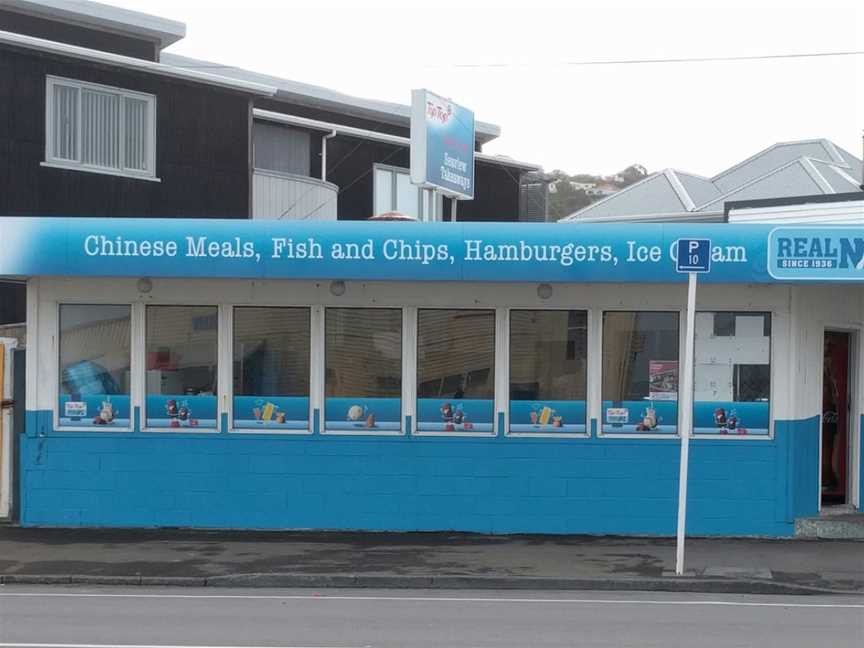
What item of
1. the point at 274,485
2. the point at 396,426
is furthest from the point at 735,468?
the point at 274,485

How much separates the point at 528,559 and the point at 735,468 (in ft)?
10.7

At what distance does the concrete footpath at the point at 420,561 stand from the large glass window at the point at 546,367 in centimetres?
154

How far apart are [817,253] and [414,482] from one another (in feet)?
18.4

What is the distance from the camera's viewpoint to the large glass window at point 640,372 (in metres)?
15.1

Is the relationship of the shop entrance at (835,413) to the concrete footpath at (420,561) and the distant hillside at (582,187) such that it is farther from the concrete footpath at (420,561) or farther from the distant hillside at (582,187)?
the distant hillside at (582,187)

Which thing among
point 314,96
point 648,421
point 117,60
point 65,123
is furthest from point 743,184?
point 648,421

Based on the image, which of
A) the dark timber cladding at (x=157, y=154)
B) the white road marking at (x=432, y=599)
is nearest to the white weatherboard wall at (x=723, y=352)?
the white road marking at (x=432, y=599)

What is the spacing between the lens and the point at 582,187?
9306 centimetres

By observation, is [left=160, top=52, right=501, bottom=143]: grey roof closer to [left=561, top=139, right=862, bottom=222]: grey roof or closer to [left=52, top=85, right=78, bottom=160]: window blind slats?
[left=561, top=139, right=862, bottom=222]: grey roof

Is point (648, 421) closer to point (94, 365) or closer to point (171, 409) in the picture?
point (171, 409)

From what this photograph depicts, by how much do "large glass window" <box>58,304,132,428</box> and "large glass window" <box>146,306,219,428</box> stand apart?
13.1 inches

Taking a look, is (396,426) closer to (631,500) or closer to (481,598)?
(631,500)

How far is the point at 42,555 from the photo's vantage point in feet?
43.8

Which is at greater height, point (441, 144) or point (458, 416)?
point (441, 144)
